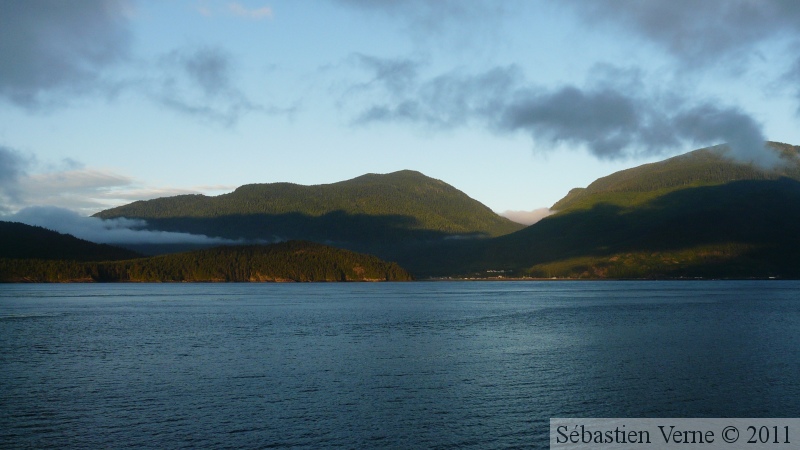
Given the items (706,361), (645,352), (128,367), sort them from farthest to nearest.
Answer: (645,352)
(706,361)
(128,367)

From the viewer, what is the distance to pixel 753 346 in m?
65.6

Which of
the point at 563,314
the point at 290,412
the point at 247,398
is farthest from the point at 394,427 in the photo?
the point at 563,314

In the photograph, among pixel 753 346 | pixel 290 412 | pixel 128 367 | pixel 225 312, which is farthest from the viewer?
pixel 225 312

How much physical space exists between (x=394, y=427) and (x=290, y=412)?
640cm

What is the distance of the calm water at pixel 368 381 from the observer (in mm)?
33375

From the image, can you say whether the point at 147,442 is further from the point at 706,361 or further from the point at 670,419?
the point at 706,361

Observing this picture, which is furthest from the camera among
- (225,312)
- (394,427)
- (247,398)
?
(225,312)

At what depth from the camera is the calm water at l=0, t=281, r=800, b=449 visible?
3338 centimetres

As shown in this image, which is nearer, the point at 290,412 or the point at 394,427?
the point at 394,427

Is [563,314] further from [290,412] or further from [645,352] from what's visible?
[290,412]

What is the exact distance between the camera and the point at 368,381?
45938mm

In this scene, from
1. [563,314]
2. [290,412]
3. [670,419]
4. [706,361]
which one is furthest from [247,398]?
[563,314]

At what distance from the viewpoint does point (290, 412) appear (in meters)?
36.8

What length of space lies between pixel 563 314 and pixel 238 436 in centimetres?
8407
